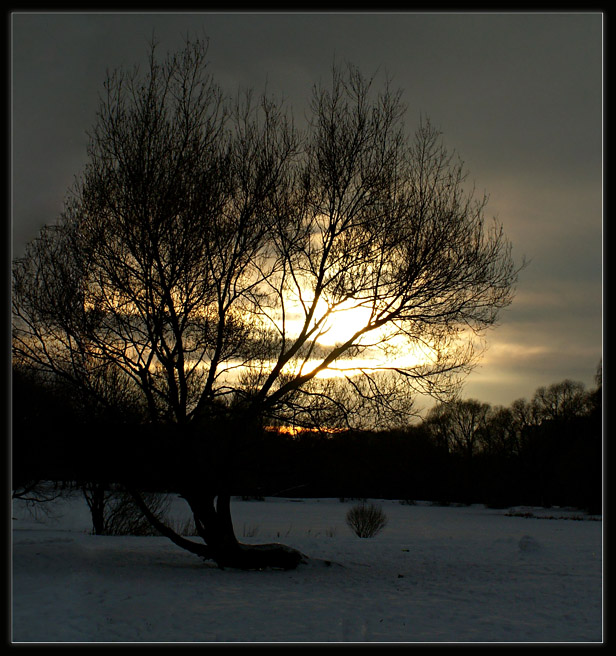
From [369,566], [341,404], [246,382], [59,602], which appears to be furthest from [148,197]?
[369,566]

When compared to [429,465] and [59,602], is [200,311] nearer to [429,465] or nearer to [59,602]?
[59,602]

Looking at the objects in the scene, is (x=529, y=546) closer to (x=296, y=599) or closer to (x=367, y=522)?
(x=367, y=522)

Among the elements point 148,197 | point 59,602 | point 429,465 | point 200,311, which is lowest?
point 429,465

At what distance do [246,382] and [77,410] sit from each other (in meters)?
3.06

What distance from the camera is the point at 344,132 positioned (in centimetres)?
1187

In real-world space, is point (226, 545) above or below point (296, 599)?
above

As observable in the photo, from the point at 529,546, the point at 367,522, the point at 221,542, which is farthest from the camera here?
the point at 367,522

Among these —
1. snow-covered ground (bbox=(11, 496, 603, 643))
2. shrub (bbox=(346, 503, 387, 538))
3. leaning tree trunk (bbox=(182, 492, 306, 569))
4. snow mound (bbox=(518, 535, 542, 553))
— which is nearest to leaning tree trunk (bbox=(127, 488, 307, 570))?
leaning tree trunk (bbox=(182, 492, 306, 569))

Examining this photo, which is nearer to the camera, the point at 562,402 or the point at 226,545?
the point at 226,545

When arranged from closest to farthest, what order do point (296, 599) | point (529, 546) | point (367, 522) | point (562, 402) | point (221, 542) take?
point (296, 599), point (221, 542), point (529, 546), point (367, 522), point (562, 402)

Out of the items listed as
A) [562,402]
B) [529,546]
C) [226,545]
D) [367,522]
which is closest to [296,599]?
[226,545]

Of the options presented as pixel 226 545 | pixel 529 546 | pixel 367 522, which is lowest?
pixel 367 522

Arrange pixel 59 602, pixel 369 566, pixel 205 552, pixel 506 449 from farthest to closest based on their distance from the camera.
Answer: pixel 506 449 < pixel 369 566 < pixel 205 552 < pixel 59 602

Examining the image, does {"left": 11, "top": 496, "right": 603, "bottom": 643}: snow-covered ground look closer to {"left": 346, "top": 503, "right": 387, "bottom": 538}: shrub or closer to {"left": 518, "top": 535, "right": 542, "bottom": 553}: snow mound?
{"left": 518, "top": 535, "right": 542, "bottom": 553}: snow mound
